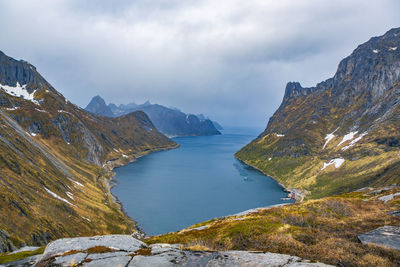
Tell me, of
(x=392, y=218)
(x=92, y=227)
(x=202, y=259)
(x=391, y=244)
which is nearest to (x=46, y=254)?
(x=202, y=259)

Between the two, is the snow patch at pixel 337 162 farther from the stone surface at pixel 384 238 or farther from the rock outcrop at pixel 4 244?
the rock outcrop at pixel 4 244

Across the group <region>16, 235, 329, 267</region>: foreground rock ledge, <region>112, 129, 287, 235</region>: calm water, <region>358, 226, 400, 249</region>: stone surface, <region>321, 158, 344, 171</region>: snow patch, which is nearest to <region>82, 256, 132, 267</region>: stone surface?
<region>16, 235, 329, 267</region>: foreground rock ledge

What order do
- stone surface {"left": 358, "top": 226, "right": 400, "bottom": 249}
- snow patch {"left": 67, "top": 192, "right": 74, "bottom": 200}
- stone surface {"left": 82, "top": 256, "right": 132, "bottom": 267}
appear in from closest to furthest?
stone surface {"left": 82, "top": 256, "right": 132, "bottom": 267} → stone surface {"left": 358, "top": 226, "right": 400, "bottom": 249} → snow patch {"left": 67, "top": 192, "right": 74, "bottom": 200}

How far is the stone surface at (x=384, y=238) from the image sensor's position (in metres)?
18.0

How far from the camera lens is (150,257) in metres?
17.2

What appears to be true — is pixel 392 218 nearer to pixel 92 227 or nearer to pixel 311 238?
pixel 311 238

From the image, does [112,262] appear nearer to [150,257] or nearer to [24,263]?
[150,257]

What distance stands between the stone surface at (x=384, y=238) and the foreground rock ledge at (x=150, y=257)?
7.97 meters

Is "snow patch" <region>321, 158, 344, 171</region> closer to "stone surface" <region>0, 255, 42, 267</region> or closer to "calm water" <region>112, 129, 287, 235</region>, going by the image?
"calm water" <region>112, 129, 287, 235</region>

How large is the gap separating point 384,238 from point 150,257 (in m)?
19.7

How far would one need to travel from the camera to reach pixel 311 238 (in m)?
22.2

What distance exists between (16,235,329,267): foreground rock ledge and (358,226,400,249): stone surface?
7.97 meters

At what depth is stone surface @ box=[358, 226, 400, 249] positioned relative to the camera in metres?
18.0

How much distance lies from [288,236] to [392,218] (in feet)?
50.6
